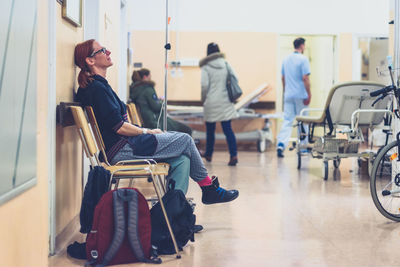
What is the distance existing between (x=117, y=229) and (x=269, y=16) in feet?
24.3

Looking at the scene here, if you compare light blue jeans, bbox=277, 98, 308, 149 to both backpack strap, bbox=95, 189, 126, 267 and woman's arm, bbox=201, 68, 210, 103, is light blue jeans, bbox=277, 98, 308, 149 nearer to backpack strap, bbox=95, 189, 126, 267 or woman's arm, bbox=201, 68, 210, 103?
woman's arm, bbox=201, 68, 210, 103

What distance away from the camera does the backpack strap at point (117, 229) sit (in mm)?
2572

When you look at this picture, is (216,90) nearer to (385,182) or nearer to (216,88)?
(216,88)

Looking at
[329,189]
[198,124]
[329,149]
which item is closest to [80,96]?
[329,189]

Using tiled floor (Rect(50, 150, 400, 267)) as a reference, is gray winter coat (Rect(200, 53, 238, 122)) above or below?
above

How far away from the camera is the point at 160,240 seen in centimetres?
281

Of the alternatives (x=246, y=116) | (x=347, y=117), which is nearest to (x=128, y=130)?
(x=347, y=117)

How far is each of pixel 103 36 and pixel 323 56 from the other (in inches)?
263

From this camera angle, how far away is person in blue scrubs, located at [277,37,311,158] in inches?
303

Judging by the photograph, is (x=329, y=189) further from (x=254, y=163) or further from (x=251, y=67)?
(x=251, y=67)

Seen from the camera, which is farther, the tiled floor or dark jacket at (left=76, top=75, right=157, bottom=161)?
dark jacket at (left=76, top=75, right=157, bottom=161)

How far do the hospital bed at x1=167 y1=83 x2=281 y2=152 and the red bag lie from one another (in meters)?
5.75

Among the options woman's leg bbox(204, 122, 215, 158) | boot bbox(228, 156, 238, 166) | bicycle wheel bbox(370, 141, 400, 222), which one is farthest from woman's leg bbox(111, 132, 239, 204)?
woman's leg bbox(204, 122, 215, 158)

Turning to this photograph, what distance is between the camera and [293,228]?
341 cm
